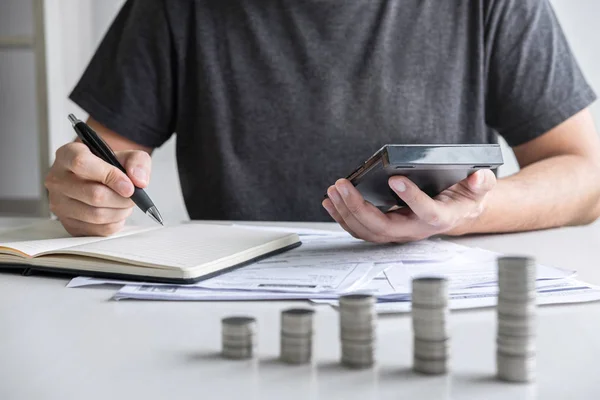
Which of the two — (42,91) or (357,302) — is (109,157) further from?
(42,91)

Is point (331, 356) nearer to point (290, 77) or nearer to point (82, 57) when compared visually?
point (290, 77)

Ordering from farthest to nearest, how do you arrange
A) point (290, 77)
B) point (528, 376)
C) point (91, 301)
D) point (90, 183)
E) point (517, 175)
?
point (290, 77) → point (517, 175) → point (90, 183) → point (91, 301) → point (528, 376)

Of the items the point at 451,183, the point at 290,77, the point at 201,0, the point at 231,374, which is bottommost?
the point at 231,374

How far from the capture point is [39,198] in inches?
102

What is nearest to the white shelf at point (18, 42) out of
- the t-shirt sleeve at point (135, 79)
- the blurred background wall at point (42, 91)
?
the blurred background wall at point (42, 91)

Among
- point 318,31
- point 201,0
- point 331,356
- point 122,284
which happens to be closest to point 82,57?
point 201,0

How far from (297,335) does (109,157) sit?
21.1 inches

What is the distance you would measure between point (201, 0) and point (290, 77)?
24 cm

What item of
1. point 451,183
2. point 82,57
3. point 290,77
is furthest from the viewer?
point 82,57

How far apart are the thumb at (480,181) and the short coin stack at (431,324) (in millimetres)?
358

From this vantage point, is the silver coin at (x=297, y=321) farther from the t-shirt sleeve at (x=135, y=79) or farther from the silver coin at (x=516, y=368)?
the t-shirt sleeve at (x=135, y=79)

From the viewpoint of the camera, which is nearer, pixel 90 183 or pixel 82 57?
pixel 90 183

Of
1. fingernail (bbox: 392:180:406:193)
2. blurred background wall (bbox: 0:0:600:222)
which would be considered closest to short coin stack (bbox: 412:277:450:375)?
fingernail (bbox: 392:180:406:193)

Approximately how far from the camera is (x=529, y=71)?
1348 millimetres
